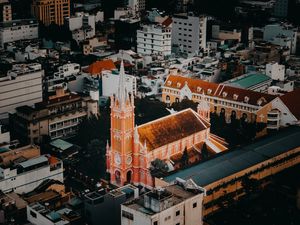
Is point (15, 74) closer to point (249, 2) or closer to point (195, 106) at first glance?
point (195, 106)

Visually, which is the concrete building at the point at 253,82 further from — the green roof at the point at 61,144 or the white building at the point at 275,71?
the green roof at the point at 61,144

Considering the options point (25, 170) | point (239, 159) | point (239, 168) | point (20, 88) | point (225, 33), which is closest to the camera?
point (25, 170)

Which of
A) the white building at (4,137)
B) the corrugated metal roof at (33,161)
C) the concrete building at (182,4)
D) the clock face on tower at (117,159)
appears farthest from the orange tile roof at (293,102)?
the concrete building at (182,4)

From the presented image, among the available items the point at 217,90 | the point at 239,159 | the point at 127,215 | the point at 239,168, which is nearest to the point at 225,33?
the point at 217,90

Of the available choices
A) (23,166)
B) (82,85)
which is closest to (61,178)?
(23,166)

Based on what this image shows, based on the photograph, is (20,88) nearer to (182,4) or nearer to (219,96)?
(219,96)

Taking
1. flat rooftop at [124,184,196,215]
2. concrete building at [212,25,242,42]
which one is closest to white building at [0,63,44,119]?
flat rooftop at [124,184,196,215]
